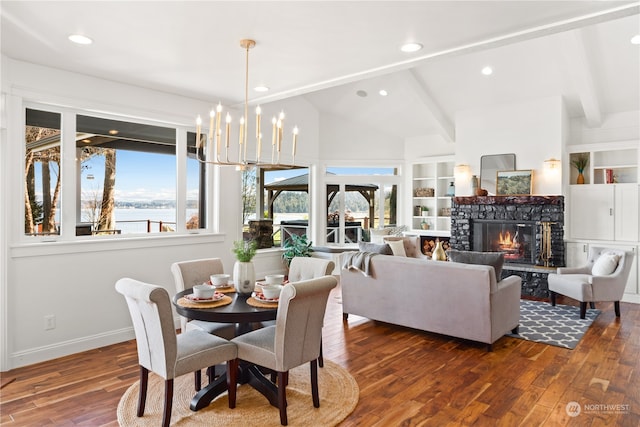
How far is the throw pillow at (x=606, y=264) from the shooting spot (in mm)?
5215

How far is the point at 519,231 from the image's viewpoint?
6.93 metres

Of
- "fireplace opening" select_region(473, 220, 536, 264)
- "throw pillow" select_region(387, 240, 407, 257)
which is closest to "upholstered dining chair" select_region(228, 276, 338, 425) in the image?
"throw pillow" select_region(387, 240, 407, 257)

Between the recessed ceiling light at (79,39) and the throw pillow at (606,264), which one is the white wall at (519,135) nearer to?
the throw pillow at (606,264)

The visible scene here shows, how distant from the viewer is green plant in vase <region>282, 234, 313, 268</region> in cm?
692

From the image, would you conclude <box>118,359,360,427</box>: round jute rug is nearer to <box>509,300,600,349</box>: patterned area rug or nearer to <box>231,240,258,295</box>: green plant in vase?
<box>231,240,258,295</box>: green plant in vase

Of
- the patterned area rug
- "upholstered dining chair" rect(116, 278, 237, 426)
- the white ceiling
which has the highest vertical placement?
the white ceiling

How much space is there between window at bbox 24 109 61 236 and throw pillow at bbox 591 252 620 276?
6088 mm

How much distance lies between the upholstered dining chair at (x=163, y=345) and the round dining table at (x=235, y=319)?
0.19 m

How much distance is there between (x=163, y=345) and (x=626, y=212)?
6.70 meters

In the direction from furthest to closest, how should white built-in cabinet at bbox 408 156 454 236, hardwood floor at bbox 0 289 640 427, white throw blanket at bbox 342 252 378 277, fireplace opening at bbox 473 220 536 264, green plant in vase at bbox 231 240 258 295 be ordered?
white built-in cabinet at bbox 408 156 454 236, fireplace opening at bbox 473 220 536 264, white throw blanket at bbox 342 252 378 277, green plant in vase at bbox 231 240 258 295, hardwood floor at bbox 0 289 640 427

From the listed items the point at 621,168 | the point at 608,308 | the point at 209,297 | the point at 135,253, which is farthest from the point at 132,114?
the point at 621,168

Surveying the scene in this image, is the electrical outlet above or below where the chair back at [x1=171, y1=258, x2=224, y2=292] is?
below

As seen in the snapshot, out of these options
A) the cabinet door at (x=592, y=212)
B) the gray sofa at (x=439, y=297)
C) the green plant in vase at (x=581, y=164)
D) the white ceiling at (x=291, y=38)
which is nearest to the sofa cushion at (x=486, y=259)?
the gray sofa at (x=439, y=297)

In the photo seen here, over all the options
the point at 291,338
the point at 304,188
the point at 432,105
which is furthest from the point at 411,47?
the point at 304,188
